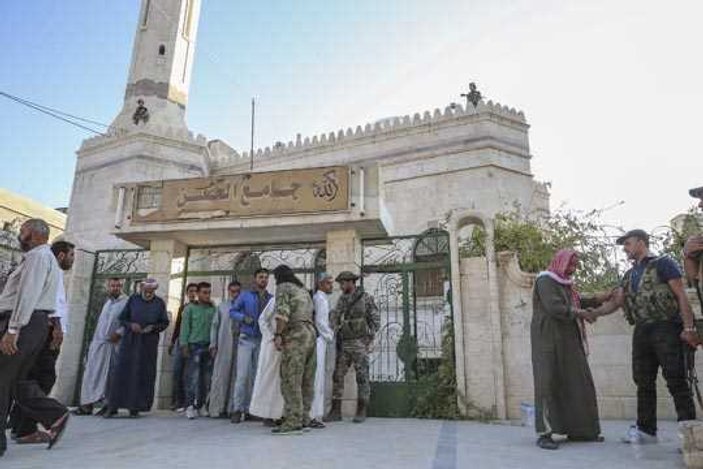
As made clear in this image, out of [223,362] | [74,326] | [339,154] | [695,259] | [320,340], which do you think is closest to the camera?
[695,259]

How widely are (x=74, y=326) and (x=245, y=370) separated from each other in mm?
2940

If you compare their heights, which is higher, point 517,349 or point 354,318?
point 354,318

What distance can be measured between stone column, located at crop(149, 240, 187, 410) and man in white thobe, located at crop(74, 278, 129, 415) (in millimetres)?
491

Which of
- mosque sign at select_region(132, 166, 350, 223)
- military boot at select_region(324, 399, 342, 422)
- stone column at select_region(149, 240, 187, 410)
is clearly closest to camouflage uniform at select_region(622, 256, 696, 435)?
military boot at select_region(324, 399, 342, 422)

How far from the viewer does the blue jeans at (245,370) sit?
5.03 metres

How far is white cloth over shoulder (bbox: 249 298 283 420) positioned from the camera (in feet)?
14.4

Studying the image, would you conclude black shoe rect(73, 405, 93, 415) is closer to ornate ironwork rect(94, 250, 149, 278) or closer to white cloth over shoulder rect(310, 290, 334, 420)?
ornate ironwork rect(94, 250, 149, 278)

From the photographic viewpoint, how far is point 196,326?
5.57m

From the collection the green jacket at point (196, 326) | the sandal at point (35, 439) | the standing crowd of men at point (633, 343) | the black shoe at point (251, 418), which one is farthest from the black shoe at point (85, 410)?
the standing crowd of men at point (633, 343)

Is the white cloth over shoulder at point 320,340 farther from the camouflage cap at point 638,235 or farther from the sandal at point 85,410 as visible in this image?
the sandal at point 85,410

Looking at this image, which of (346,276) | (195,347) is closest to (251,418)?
(195,347)

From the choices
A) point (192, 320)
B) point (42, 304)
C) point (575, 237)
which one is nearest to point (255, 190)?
point (192, 320)

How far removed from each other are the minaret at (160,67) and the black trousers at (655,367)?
18.4m

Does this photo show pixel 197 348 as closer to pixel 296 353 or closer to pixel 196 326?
pixel 196 326
